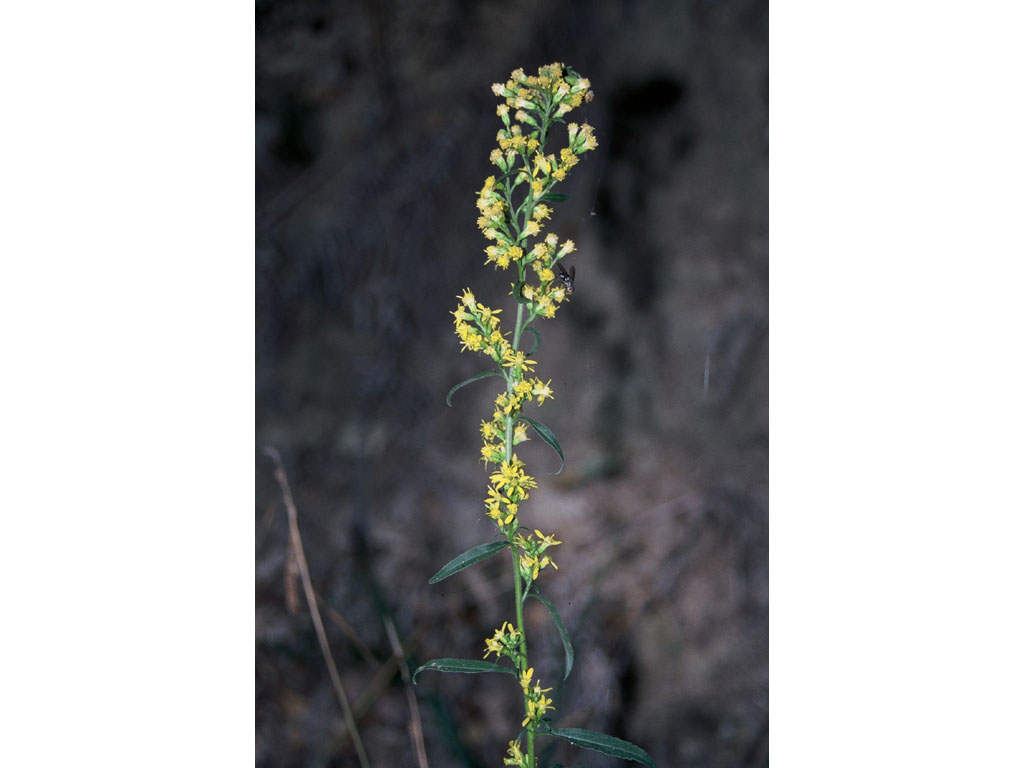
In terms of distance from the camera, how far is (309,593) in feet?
4.84

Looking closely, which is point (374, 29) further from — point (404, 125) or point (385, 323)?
point (385, 323)

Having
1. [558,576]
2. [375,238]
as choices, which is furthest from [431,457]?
[375,238]

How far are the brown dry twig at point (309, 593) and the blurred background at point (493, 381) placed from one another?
15 millimetres

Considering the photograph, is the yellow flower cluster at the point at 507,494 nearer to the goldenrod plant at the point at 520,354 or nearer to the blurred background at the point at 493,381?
the goldenrod plant at the point at 520,354

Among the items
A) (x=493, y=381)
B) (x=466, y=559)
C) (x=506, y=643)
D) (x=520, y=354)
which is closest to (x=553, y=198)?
(x=520, y=354)

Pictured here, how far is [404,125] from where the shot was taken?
1.47 metres

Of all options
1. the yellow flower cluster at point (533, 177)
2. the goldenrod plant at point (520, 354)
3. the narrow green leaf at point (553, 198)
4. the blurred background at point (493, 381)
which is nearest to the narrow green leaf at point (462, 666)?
the goldenrod plant at point (520, 354)

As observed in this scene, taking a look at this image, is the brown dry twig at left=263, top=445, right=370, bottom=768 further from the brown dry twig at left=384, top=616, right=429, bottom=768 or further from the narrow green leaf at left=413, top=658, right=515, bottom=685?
the narrow green leaf at left=413, top=658, right=515, bottom=685

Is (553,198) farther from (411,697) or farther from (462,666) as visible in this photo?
(411,697)

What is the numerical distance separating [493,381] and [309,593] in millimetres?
559

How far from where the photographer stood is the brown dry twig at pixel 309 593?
1.47m

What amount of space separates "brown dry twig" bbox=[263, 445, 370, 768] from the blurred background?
0.05 feet

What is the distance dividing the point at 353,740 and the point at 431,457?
22.8 inches

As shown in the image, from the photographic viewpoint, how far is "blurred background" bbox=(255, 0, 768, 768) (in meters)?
1.44
